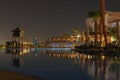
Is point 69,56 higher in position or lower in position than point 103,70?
higher

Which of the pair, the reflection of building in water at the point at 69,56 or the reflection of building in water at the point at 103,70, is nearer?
the reflection of building in water at the point at 103,70

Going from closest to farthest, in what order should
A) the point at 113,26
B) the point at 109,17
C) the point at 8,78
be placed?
the point at 8,78 < the point at 109,17 < the point at 113,26

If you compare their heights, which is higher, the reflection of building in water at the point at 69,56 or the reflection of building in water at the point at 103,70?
the reflection of building in water at the point at 69,56

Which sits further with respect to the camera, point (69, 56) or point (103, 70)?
point (69, 56)

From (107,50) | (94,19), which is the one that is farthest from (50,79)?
(94,19)

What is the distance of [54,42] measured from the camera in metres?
148

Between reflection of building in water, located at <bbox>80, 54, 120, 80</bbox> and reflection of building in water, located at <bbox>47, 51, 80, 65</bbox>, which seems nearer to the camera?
reflection of building in water, located at <bbox>80, 54, 120, 80</bbox>

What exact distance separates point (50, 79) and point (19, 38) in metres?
98.9

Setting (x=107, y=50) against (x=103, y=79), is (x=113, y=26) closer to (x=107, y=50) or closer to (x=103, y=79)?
(x=107, y=50)

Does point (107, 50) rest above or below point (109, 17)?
below

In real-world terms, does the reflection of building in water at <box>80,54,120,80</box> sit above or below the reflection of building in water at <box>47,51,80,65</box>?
below

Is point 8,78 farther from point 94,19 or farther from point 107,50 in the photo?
point 94,19

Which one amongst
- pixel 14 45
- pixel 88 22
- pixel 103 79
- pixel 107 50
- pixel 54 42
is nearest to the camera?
pixel 103 79

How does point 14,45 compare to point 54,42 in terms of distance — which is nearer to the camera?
point 14,45
